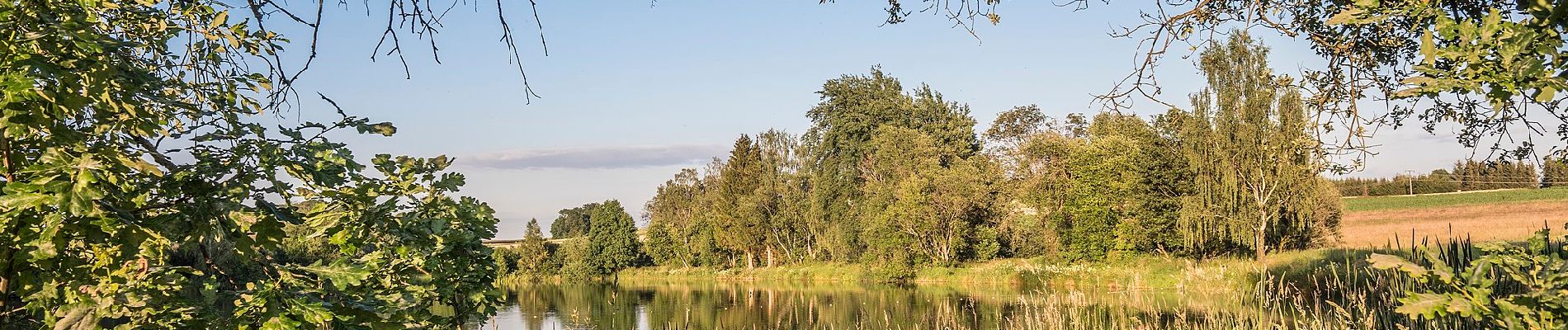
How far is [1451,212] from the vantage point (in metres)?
42.0

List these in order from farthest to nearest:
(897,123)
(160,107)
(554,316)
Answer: (897,123), (554,316), (160,107)

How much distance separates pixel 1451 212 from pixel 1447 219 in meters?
3.89

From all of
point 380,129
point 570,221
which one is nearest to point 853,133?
point 380,129

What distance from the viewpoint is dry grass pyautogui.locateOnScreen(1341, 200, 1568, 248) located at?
3153cm

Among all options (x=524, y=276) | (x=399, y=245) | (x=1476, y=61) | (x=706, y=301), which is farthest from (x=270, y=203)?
(x=524, y=276)

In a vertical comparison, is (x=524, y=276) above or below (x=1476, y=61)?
below

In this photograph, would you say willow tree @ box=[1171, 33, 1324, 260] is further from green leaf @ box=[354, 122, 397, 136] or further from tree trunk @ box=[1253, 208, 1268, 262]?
green leaf @ box=[354, 122, 397, 136]

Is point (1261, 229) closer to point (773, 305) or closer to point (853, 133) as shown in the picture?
point (773, 305)

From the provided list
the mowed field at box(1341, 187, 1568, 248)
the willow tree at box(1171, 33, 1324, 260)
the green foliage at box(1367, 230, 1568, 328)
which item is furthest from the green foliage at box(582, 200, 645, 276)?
the green foliage at box(1367, 230, 1568, 328)

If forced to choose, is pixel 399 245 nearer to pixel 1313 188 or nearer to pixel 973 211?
pixel 1313 188

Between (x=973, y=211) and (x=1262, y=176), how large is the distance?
37.1ft

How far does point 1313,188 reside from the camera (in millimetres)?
26312

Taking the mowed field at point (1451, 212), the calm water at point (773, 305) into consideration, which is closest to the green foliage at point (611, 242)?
the calm water at point (773, 305)

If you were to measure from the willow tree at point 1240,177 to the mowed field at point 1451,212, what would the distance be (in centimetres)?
422
